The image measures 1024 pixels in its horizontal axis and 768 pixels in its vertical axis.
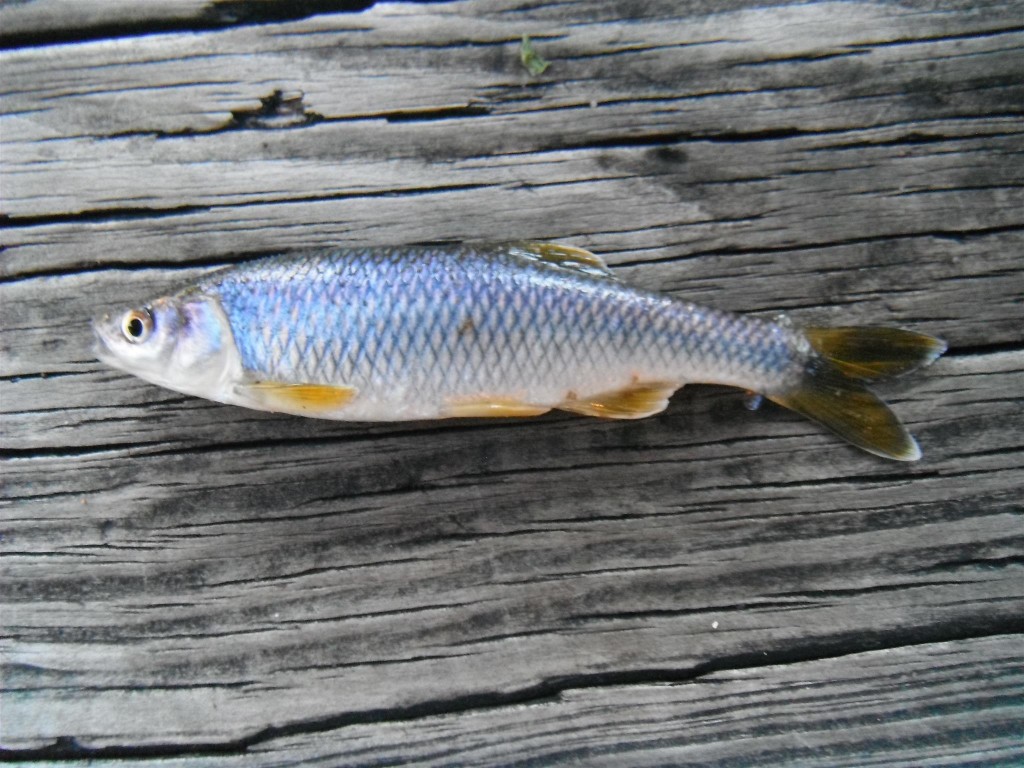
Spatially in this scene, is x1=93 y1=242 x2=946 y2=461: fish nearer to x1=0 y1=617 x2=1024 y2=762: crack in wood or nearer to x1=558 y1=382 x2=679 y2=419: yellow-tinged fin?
x1=558 y1=382 x2=679 y2=419: yellow-tinged fin

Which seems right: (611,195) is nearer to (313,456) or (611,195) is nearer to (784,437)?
(784,437)

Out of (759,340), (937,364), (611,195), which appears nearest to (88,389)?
(611,195)

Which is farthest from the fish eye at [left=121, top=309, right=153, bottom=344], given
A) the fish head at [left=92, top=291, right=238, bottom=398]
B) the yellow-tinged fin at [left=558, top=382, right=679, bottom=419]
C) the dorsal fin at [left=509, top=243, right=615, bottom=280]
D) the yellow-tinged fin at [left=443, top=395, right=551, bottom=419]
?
the yellow-tinged fin at [left=558, top=382, right=679, bottom=419]

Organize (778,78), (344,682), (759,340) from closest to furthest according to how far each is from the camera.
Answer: (759,340)
(344,682)
(778,78)

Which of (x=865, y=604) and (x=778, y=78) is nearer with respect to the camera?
(x=865, y=604)

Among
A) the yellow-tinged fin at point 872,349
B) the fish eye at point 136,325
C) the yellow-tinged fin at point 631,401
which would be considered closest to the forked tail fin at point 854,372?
the yellow-tinged fin at point 872,349

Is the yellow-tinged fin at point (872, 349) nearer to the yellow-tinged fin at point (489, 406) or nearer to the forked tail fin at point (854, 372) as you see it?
the forked tail fin at point (854, 372)

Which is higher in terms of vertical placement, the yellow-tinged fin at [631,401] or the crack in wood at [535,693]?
the yellow-tinged fin at [631,401]
